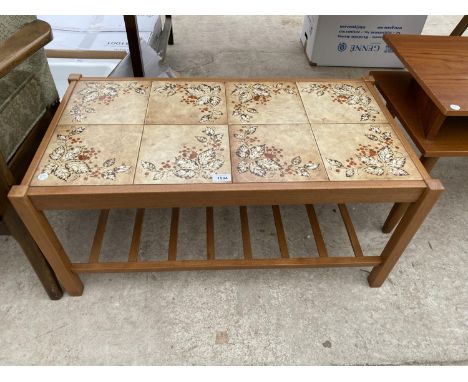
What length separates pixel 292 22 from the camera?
3.17 metres

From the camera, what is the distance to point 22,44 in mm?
965

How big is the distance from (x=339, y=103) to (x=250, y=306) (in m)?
0.79

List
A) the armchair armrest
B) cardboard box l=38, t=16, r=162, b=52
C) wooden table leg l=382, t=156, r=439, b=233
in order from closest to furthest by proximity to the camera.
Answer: the armchair armrest, wooden table leg l=382, t=156, r=439, b=233, cardboard box l=38, t=16, r=162, b=52

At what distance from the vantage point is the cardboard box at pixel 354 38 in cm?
232

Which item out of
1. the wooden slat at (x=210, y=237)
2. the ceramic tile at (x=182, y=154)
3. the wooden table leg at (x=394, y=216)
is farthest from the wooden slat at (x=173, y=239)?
the wooden table leg at (x=394, y=216)

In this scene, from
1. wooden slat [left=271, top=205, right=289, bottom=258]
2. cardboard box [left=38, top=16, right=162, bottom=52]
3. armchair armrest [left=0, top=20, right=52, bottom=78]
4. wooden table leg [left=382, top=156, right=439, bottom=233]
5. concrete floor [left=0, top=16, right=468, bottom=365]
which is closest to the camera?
armchair armrest [left=0, top=20, right=52, bottom=78]

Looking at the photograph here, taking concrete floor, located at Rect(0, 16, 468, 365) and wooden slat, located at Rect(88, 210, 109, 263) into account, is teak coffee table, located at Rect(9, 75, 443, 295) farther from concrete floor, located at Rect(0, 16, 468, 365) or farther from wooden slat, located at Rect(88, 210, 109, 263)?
concrete floor, located at Rect(0, 16, 468, 365)

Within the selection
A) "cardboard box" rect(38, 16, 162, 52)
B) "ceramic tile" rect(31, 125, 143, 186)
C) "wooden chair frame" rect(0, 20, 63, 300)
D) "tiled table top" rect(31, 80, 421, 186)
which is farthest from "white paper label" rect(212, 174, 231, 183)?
"cardboard box" rect(38, 16, 162, 52)

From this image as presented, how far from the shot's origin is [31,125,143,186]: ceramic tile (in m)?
0.97

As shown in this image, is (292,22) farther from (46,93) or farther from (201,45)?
(46,93)

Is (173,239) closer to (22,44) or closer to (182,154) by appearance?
(182,154)

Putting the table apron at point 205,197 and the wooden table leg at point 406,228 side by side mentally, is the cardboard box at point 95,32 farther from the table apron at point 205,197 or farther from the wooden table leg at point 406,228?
the wooden table leg at point 406,228

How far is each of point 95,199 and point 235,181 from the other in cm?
38
